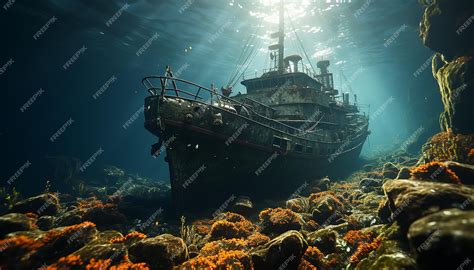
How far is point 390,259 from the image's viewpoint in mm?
3508

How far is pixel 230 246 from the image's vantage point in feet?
18.4

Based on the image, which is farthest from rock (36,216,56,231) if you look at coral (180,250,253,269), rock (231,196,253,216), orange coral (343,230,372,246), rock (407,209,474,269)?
rock (407,209,474,269)

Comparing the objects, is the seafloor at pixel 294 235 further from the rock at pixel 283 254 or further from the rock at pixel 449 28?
the rock at pixel 449 28

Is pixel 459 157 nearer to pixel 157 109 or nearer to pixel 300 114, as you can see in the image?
pixel 300 114

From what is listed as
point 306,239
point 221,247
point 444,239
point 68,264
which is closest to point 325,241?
point 306,239

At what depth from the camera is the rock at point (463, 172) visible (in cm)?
523

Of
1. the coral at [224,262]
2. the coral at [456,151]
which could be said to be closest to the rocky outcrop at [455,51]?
the coral at [456,151]

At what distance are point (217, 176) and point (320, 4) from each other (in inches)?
882

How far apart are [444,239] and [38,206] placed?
41.6 ft

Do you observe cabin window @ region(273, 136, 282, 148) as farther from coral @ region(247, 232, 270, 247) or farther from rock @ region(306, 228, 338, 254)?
rock @ region(306, 228, 338, 254)

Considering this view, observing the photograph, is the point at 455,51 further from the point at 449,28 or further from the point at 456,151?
the point at 456,151

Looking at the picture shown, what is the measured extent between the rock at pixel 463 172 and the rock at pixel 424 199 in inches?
55.2

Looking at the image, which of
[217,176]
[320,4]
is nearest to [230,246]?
[217,176]

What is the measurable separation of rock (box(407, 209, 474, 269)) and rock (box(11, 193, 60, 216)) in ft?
39.9
